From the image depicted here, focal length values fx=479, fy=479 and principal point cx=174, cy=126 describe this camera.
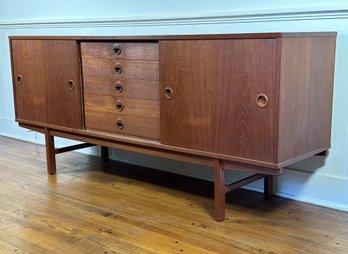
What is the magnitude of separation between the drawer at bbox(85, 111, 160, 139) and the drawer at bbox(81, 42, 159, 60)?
288 mm

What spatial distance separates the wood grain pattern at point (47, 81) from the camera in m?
2.50

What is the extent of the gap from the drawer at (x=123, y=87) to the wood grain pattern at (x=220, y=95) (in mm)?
92

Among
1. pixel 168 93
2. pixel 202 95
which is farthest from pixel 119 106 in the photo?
pixel 202 95

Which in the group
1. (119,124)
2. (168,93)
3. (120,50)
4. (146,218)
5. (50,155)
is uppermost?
(120,50)

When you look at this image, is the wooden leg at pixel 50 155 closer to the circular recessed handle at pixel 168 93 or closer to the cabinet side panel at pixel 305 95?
the circular recessed handle at pixel 168 93

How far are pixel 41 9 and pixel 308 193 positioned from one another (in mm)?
2277

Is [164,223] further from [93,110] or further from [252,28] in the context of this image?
[252,28]

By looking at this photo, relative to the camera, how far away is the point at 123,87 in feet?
7.54

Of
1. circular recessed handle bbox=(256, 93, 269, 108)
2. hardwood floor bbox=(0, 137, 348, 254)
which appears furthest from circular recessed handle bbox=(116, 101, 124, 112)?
circular recessed handle bbox=(256, 93, 269, 108)

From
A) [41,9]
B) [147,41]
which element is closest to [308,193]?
[147,41]

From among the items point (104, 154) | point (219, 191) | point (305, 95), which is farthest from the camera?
point (104, 154)

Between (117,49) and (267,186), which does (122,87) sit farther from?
(267,186)

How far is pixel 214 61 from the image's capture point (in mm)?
1913

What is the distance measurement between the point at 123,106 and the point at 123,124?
0.09 meters
